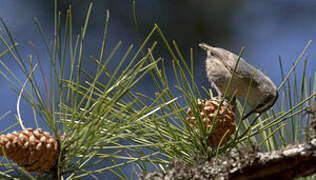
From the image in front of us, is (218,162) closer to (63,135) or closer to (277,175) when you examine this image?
(277,175)

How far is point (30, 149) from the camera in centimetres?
55

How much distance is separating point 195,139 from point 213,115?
0.17 feet

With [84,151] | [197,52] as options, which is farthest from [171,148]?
[197,52]

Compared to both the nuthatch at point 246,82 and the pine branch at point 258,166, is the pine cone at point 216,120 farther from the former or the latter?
the pine branch at point 258,166

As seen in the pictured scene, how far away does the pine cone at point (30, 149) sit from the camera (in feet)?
1.78

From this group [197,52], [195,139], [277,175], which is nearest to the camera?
[277,175]

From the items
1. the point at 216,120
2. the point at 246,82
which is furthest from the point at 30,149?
the point at 246,82

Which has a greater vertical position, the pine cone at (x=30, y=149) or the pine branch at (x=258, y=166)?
the pine branch at (x=258, y=166)

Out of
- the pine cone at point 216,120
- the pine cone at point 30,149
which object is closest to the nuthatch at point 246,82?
the pine cone at point 216,120

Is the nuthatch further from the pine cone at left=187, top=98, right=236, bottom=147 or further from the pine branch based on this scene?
the pine branch

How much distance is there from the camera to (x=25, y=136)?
550mm

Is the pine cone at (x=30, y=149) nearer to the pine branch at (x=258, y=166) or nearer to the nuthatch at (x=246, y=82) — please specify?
the pine branch at (x=258, y=166)

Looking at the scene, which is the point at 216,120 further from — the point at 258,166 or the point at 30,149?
the point at 30,149

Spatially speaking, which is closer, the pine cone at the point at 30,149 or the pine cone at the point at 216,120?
the pine cone at the point at 30,149
